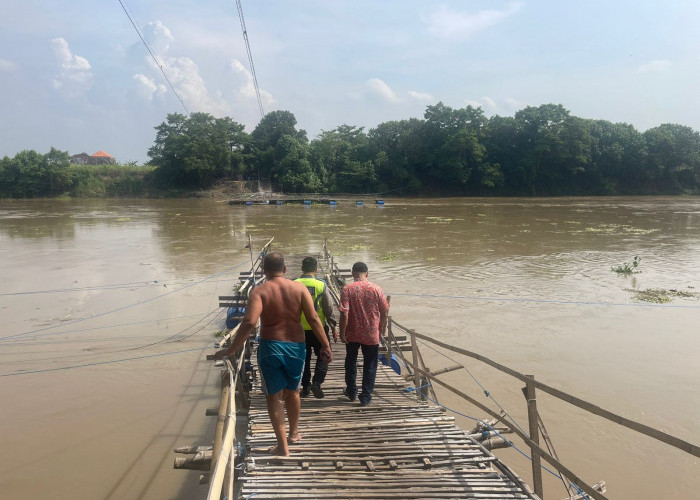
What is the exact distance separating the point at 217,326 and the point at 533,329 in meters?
6.83

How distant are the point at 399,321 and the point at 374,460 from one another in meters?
6.93

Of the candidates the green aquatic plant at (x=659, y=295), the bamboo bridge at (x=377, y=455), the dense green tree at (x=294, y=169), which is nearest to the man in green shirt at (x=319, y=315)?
the bamboo bridge at (x=377, y=455)

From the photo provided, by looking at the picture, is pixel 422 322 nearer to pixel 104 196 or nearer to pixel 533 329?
pixel 533 329

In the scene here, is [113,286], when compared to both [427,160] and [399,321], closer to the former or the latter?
[399,321]

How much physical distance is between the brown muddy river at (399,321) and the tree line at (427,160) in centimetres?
4073

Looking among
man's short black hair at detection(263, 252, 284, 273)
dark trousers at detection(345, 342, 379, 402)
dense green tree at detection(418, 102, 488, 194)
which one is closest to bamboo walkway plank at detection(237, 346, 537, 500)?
dark trousers at detection(345, 342, 379, 402)

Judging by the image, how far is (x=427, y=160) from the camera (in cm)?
6309

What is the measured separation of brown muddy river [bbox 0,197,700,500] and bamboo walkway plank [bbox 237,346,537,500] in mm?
1677

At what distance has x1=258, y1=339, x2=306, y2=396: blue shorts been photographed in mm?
3664

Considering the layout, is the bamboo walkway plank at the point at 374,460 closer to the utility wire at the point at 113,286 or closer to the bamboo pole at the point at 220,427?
the bamboo pole at the point at 220,427

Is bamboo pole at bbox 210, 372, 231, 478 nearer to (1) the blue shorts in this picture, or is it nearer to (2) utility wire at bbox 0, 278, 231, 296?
(1) the blue shorts

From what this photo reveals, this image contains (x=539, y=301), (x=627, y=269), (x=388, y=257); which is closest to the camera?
(x=539, y=301)

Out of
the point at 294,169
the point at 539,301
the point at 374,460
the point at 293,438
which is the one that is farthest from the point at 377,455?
the point at 294,169

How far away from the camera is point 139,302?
478 inches
